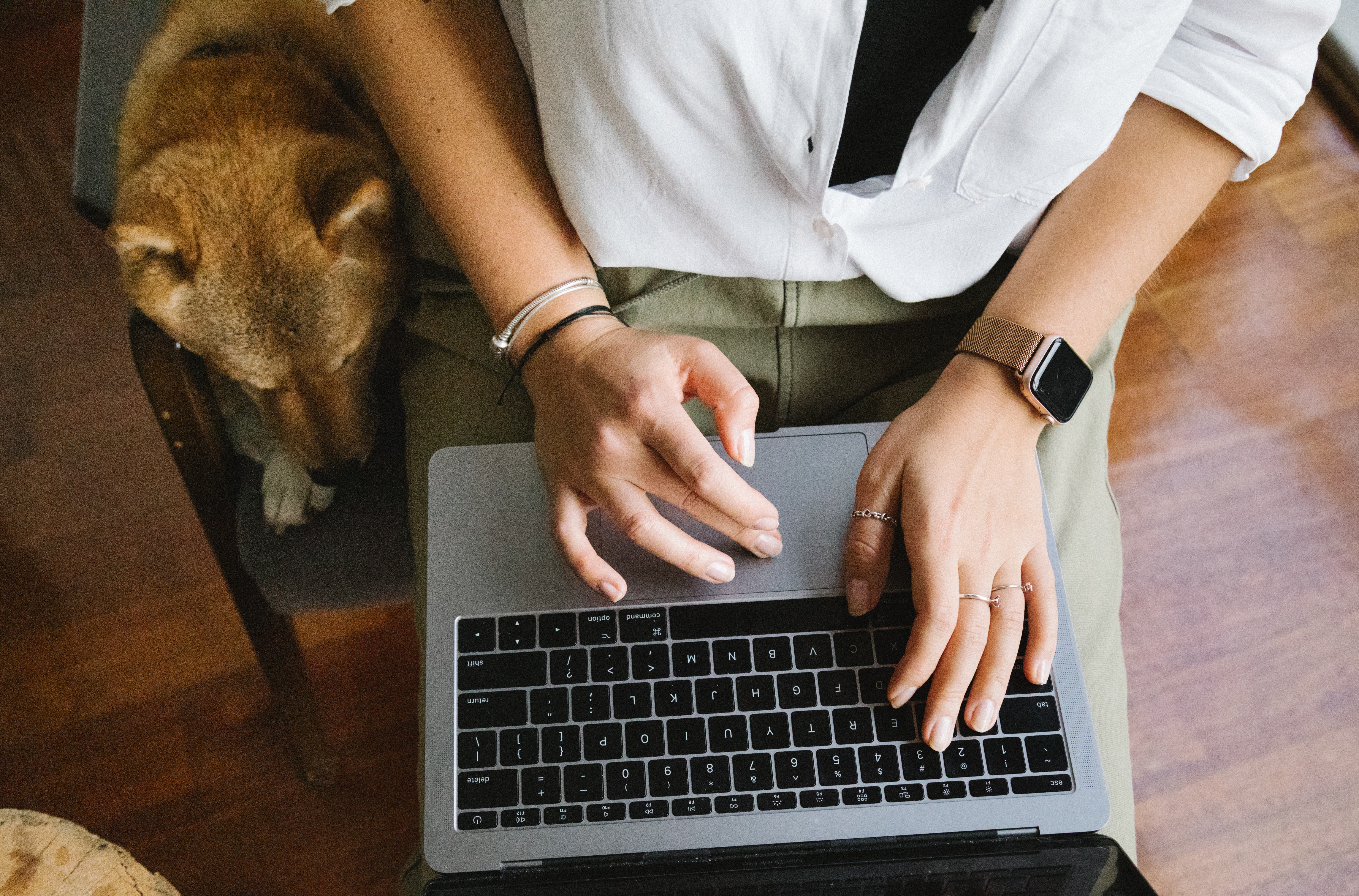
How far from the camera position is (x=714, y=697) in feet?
2.22

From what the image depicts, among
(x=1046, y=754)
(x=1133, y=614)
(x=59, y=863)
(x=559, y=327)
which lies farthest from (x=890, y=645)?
(x=1133, y=614)

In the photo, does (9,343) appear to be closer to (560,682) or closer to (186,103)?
(186,103)

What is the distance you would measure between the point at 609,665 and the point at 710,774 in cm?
10

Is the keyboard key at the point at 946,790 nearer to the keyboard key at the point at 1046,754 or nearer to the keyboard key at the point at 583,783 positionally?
the keyboard key at the point at 1046,754

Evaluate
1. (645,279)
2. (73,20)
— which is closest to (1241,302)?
(645,279)

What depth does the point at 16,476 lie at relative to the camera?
1479mm

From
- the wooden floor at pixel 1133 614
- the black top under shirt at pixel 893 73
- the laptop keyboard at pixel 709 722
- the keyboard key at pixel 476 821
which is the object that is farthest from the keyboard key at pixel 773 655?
the wooden floor at pixel 1133 614

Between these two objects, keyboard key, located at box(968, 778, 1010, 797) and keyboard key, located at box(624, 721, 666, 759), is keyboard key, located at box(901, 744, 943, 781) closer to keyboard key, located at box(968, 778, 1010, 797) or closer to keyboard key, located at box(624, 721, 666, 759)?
keyboard key, located at box(968, 778, 1010, 797)

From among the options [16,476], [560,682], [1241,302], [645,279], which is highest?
[645,279]

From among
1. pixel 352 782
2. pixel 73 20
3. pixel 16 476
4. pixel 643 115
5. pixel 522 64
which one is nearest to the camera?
pixel 643 115

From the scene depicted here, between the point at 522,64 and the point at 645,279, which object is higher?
the point at 522,64

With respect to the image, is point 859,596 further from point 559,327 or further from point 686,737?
point 559,327

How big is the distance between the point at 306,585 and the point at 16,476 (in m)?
0.93

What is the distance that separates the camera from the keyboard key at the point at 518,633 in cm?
69
